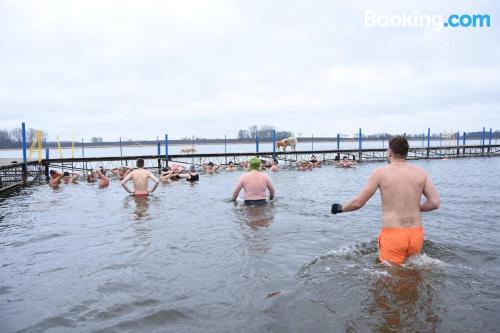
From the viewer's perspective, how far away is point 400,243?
431 cm

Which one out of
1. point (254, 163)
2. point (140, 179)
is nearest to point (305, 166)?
point (140, 179)

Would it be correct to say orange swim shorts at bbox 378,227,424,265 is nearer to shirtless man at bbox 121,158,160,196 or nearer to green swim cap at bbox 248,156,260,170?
green swim cap at bbox 248,156,260,170

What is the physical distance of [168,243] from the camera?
21.1ft

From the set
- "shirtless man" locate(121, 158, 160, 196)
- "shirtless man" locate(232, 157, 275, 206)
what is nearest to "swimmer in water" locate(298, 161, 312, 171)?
"shirtless man" locate(121, 158, 160, 196)

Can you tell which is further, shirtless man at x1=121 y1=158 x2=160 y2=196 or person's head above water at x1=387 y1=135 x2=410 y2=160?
shirtless man at x1=121 y1=158 x2=160 y2=196

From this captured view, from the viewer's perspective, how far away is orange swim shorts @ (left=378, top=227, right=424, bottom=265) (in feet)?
14.1

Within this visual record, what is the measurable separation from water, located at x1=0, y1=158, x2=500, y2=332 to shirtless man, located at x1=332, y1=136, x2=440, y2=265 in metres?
0.42

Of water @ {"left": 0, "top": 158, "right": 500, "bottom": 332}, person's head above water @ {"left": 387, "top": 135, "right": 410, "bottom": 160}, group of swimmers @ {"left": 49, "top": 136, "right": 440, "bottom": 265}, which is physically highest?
person's head above water @ {"left": 387, "top": 135, "right": 410, "bottom": 160}

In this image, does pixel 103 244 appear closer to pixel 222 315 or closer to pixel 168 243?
pixel 168 243

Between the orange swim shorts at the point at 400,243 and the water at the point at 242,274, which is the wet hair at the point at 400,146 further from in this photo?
the water at the point at 242,274

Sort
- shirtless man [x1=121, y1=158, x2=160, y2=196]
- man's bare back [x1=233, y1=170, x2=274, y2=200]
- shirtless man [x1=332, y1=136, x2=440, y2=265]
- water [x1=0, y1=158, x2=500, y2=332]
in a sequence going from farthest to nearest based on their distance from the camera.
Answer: shirtless man [x1=121, y1=158, x2=160, y2=196] < man's bare back [x1=233, y1=170, x2=274, y2=200] < shirtless man [x1=332, y1=136, x2=440, y2=265] < water [x1=0, y1=158, x2=500, y2=332]

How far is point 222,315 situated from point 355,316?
1.28 meters

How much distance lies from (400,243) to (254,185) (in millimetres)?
5376

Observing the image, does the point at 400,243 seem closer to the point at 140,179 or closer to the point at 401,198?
the point at 401,198
